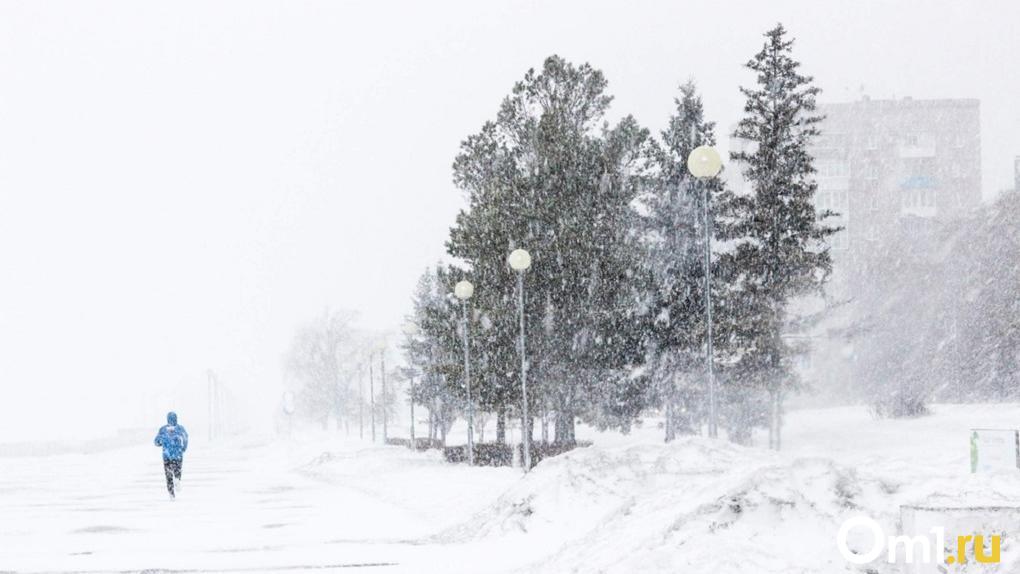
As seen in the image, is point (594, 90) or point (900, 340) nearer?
point (594, 90)

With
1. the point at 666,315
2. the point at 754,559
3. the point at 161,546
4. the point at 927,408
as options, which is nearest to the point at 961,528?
the point at 754,559

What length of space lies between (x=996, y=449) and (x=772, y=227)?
60.0ft

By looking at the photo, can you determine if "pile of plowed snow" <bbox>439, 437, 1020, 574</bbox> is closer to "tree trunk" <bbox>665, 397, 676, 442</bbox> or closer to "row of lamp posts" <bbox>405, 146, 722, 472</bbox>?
"row of lamp posts" <bbox>405, 146, 722, 472</bbox>

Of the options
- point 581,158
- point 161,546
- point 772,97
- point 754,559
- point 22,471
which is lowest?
point 22,471

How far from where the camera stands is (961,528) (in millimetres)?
7496

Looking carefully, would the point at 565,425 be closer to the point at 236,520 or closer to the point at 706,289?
the point at 706,289

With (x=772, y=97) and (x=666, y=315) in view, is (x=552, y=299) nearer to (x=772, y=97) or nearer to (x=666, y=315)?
(x=666, y=315)

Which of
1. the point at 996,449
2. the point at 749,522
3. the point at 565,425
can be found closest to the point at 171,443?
the point at 996,449

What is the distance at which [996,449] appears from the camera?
17.9 m

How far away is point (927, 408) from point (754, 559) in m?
38.7

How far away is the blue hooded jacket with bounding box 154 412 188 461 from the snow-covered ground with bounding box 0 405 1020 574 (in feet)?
2.85

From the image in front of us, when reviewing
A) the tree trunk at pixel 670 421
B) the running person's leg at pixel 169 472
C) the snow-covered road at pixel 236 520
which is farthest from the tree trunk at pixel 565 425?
the running person's leg at pixel 169 472

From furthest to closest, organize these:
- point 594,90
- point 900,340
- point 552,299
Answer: point 900,340, point 594,90, point 552,299

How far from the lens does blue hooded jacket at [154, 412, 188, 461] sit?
2184cm
